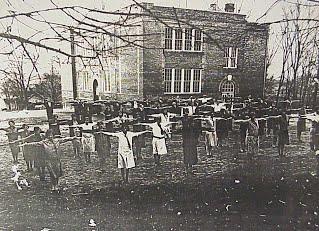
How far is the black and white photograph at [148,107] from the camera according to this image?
134 cm

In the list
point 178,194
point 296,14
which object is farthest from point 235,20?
point 178,194

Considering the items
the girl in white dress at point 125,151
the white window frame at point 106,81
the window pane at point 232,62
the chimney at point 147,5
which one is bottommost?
the girl in white dress at point 125,151

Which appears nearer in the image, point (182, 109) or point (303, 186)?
point (182, 109)

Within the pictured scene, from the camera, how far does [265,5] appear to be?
143 cm

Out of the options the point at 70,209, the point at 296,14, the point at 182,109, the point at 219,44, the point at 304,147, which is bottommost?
the point at 70,209

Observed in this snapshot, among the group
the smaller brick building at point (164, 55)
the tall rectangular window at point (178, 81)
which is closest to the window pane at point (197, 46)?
the smaller brick building at point (164, 55)

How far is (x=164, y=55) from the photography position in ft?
4.42

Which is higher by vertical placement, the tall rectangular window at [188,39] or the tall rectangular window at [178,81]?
the tall rectangular window at [188,39]

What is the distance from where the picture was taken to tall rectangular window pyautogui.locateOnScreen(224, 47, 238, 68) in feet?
4.70

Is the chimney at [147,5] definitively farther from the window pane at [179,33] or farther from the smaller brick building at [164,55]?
the window pane at [179,33]

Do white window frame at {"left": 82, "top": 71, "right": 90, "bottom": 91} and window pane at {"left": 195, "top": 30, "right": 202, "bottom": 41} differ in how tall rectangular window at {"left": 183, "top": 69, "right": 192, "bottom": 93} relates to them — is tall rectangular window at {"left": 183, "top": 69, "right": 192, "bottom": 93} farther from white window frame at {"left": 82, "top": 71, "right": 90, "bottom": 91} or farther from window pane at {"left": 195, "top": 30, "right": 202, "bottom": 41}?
white window frame at {"left": 82, "top": 71, "right": 90, "bottom": 91}

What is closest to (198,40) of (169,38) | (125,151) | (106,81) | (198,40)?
(198,40)

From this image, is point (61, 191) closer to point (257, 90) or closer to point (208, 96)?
point (208, 96)

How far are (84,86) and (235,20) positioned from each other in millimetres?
645
